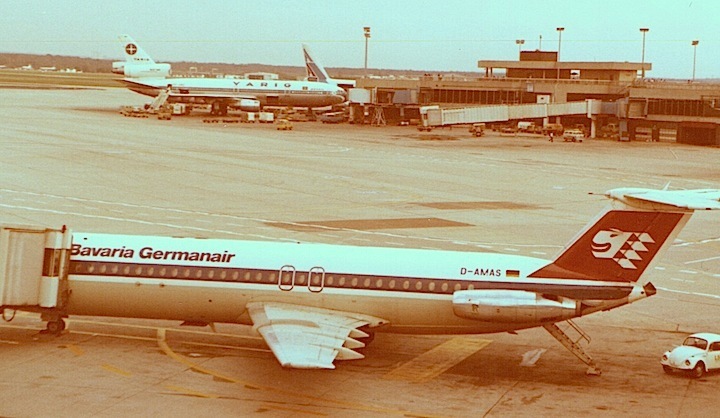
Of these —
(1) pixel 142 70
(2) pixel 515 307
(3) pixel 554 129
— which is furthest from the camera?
(1) pixel 142 70

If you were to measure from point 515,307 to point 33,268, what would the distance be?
15.0 meters

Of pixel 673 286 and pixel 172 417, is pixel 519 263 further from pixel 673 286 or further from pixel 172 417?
pixel 673 286

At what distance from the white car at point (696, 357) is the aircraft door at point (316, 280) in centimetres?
1051

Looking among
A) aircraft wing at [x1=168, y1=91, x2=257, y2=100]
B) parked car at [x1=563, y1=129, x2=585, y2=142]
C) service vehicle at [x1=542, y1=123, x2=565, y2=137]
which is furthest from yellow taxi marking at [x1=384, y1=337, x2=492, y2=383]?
aircraft wing at [x1=168, y1=91, x2=257, y2=100]

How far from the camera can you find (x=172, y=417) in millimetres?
26906

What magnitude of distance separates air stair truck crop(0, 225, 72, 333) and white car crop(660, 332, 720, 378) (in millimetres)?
18715

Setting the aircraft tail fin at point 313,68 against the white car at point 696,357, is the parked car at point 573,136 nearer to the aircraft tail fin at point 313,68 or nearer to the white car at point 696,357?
the aircraft tail fin at point 313,68

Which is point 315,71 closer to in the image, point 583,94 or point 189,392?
point 583,94

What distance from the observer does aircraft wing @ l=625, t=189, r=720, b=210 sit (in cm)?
2884

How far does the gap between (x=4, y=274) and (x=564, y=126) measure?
385ft

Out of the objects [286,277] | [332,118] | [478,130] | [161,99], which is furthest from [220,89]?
[286,277]

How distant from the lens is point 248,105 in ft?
487

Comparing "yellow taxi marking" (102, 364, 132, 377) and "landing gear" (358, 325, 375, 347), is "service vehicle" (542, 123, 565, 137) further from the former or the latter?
"yellow taxi marking" (102, 364, 132, 377)

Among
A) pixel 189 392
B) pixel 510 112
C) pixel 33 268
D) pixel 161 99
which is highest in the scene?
pixel 510 112
